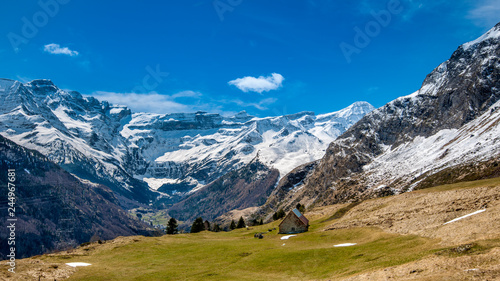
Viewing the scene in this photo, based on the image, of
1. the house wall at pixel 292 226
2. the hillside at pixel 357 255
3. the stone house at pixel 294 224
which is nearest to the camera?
the hillside at pixel 357 255

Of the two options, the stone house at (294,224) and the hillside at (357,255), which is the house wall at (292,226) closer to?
the stone house at (294,224)

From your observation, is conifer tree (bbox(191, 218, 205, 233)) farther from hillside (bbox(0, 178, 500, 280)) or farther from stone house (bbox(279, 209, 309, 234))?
hillside (bbox(0, 178, 500, 280))

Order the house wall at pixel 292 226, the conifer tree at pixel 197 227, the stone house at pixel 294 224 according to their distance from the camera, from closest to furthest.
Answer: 1. the house wall at pixel 292 226
2. the stone house at pixel 294 224
3. the conifer tree at pixel 197 227

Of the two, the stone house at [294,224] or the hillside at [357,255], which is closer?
the hillside at [357,255]

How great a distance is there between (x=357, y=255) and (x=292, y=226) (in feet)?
151

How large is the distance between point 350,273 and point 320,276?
4514mm

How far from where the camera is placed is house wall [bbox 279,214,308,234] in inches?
3445

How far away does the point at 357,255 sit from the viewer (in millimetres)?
43969

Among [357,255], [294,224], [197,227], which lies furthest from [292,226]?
[197,227]

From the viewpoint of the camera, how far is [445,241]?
124 ft

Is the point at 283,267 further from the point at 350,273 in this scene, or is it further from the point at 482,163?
the point at 482,163

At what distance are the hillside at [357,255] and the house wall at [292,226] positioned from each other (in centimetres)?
1736

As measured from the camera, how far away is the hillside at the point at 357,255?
95.7 ft

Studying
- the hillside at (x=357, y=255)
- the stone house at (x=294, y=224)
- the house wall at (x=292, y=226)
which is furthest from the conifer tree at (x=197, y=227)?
the hillside at (x=357, y=255)
